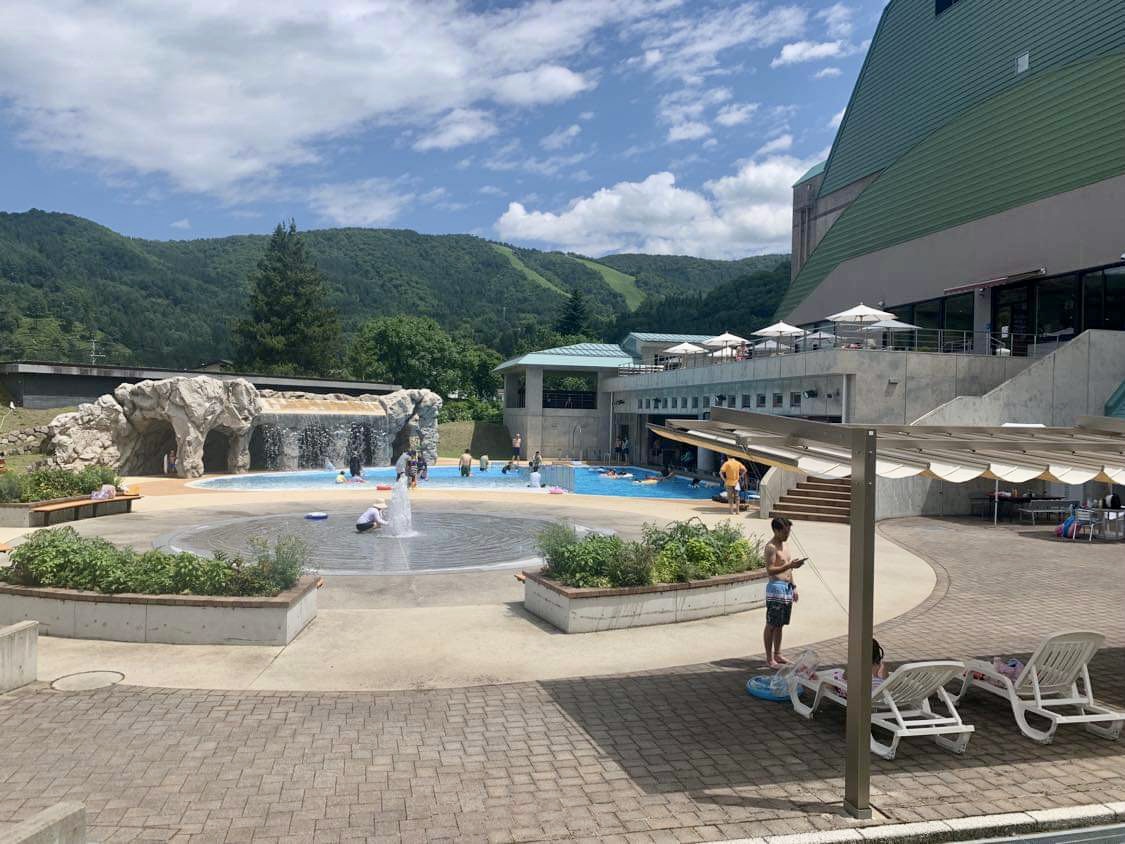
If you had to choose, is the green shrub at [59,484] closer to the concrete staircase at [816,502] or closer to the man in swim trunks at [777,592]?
the concrete staircase at [816,502]

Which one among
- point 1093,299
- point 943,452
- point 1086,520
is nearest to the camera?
point 943,452

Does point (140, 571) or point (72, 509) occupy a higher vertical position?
point (140, 571)

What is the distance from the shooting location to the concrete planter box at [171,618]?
942cm

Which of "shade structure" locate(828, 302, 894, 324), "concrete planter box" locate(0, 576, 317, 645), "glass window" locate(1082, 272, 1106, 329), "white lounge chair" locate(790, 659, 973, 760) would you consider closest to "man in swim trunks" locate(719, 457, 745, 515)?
"shade structure" locate(828, 302, 894, 324)

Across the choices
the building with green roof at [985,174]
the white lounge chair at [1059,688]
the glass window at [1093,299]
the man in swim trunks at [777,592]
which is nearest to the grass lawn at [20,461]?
the man in swim trunks at [777,592]

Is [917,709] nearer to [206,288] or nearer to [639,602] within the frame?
[639,602]

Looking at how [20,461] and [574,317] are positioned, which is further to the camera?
[574,317]

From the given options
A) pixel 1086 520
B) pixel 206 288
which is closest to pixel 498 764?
pixel 1086 520

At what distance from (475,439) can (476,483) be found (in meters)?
21.6

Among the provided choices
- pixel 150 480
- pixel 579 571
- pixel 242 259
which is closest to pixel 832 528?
pixel 579 571

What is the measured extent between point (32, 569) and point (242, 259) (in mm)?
159568

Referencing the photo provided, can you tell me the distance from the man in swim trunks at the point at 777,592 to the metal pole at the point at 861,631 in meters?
2.93

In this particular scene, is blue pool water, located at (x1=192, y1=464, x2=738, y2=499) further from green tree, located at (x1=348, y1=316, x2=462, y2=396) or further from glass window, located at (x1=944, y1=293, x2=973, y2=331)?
green tree, located at (x1=348, y1=316, x2=462, y2=396)

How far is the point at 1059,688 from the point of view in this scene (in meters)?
7.37
